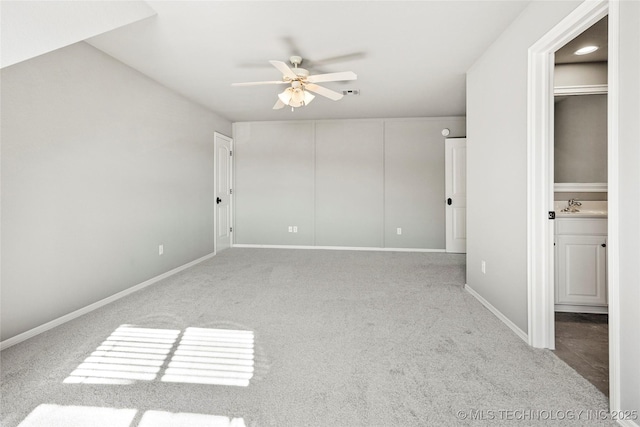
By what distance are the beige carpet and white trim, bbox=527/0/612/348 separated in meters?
0.22

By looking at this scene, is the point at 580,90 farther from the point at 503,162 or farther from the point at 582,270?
the point at 582,270

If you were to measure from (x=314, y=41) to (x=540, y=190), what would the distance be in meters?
2.16

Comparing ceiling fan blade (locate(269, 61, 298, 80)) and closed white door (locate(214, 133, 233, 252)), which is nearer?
ceiling fan blade (locate(269, 61, 298, 80))

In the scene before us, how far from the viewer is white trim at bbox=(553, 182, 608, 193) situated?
2756 mm

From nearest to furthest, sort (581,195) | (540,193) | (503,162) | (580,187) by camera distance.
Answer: (540,193) → (503,162) → (580,187) → (581,195)

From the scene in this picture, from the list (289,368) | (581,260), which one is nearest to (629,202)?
(581,260)

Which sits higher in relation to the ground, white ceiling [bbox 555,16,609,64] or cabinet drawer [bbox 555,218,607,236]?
white ceiling [bbox 555,16,609,64]

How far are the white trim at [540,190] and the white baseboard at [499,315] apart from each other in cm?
10

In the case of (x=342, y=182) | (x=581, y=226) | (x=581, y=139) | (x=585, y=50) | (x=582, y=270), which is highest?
(x=585, y=50)

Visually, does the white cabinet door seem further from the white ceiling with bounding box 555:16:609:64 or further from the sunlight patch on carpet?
the sunlight patch on carpet

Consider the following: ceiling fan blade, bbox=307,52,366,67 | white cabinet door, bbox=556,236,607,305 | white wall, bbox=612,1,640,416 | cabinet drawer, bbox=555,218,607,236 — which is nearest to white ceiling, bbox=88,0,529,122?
ceiling fan blade, bbox=307,52,366,67

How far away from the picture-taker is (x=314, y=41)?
2.70m

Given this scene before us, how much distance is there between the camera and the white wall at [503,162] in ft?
7.16

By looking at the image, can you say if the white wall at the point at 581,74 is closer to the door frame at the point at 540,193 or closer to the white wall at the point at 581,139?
the white wall at the point at 581,139
